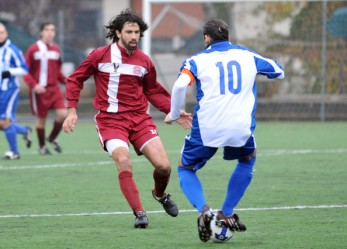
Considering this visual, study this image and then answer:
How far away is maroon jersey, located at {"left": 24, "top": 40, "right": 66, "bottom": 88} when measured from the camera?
1647 centimetres

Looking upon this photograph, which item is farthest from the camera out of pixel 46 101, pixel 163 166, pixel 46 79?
pixel 46 79

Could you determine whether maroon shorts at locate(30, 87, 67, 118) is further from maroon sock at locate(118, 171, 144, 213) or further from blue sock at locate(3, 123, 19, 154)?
maroon sock at locate(118, 171, 144, 213)

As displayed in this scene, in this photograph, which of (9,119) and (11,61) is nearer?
(11,61)

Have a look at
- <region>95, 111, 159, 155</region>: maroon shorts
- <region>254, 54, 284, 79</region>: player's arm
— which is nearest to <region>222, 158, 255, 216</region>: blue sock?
<region>254, 54, 284, 79</region>: player's arm

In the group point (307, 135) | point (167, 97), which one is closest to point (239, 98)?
point (167, 97)

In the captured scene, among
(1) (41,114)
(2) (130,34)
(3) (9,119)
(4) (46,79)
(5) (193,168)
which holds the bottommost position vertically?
(1) (41,114)

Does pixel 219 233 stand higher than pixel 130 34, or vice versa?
pixel 130 34

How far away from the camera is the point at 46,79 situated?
54.1ft

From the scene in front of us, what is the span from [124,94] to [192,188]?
151cm

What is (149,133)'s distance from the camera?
9086 mm

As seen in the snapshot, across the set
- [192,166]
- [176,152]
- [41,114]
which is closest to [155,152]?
[192,166]

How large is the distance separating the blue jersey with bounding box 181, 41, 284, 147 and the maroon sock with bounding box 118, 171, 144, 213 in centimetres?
98

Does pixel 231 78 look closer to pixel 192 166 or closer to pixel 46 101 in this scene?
pixel 192 166

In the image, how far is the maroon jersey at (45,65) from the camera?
54.0 feet
